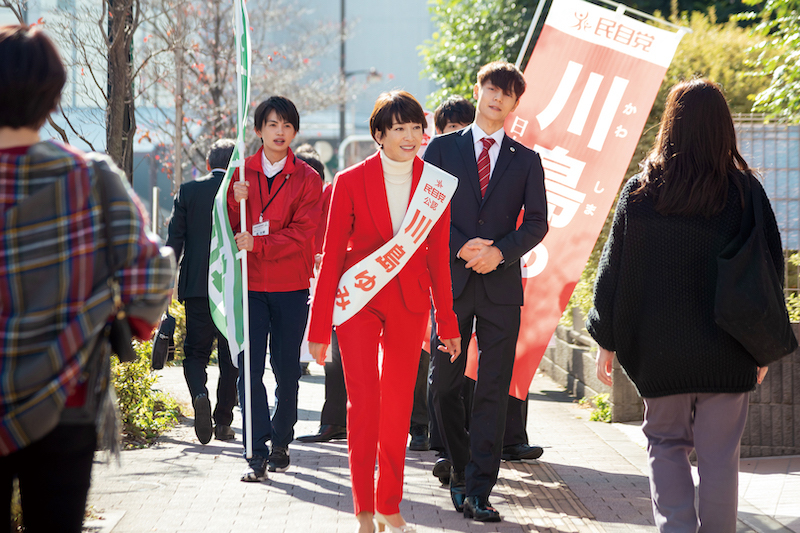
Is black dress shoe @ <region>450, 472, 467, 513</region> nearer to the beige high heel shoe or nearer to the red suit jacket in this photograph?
the beige high heel shoe

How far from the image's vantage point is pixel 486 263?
4648mm

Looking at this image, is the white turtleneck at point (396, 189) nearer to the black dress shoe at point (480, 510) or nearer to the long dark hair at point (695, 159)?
the long dark hair at point (695, 159)

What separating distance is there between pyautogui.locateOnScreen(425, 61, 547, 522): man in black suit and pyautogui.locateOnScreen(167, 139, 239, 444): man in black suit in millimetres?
2238

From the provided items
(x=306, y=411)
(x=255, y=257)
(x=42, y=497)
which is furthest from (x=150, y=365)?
(x=42, y=497)

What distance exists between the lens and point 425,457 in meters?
6.34

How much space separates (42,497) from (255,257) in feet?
10.9

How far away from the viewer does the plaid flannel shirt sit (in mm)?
2303

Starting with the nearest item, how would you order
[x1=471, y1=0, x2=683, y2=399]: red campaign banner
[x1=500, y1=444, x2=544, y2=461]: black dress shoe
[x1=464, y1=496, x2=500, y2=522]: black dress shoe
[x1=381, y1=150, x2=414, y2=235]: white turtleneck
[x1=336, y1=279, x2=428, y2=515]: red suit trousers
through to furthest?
[x1=336, y1=279, x2=428, y2=515]: red suit trousers → [x1=381, y1=150, x2=414, y2=235]: white turtleneck → [x1=464, y1=496, x2=500, y2=522]: black dress shoe → [x1=500, y1=444, x2=544, y2=461]: black dress shoe → [x1=471, y1=0, x2=683, y2=399]: red campaign banner

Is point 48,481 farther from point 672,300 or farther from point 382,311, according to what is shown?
point 672,300

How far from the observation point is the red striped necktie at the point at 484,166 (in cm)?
495

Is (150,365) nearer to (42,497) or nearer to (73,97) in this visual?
(73,97)

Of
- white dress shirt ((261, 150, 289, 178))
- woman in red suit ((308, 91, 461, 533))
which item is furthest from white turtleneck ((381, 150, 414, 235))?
white dress shirt ((261, 150, 289, 178))

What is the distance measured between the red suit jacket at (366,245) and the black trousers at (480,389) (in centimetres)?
40

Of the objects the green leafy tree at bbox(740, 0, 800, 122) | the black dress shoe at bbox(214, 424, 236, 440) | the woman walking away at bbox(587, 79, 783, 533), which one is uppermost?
the green leafy tree at bbox(740, 0, 800, 122)
